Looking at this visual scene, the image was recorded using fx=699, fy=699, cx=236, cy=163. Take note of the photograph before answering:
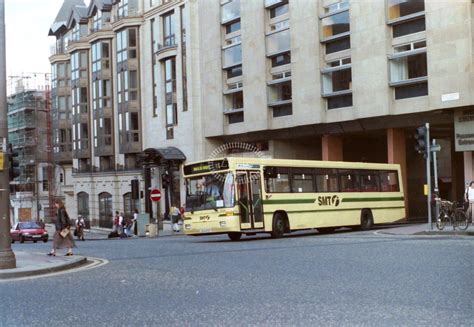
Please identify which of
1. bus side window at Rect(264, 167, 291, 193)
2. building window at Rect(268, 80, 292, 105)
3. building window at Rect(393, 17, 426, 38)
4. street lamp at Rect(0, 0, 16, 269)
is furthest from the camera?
building window at Rect(268, 80, 292, 105)

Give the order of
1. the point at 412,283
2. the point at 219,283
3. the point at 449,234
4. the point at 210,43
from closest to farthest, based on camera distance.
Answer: the point at 412,283, the point at 219,283, the point at 449,234, the point at 210,43

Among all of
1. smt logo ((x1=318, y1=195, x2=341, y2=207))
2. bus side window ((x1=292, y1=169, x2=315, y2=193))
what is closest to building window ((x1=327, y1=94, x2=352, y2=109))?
smt logo ((x1=318, y1=195, x2=341, y2=207))

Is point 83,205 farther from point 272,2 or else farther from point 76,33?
point 272,2

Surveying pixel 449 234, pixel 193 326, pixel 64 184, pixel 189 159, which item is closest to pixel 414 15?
pixel 449 234

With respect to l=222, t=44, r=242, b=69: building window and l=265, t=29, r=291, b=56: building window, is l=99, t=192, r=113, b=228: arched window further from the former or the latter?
l=265, t=29, r=291, b=56: building window

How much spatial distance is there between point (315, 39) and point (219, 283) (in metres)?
29.8

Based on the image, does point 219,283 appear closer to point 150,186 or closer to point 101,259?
point 101,259

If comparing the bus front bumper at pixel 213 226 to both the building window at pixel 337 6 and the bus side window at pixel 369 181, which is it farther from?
the building window at pixel 337 6

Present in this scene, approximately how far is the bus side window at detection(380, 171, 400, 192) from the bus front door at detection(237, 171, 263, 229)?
8011 millimetres

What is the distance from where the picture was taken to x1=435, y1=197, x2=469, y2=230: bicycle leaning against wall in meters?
23.9

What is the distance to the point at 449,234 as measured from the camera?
23156 mm

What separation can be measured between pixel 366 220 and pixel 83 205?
41193mm

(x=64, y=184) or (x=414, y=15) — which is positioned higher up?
(x=414, y=15)

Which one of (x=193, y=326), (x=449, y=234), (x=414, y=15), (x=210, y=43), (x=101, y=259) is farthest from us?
(x=210, y=43)
